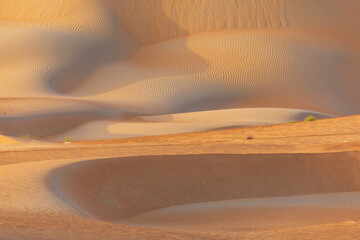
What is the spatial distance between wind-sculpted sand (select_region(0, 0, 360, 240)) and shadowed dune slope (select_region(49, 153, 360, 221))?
3 cm

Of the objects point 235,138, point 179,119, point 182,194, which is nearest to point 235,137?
point 235,138

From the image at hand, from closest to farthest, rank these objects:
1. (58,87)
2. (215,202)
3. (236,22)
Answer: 1. (215,202)
2. (58,87)
3. (236,22)

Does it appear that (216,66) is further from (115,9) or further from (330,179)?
(330,179)

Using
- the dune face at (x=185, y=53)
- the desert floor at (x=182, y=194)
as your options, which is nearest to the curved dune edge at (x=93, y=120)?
the dune face at (x=185, y=53)

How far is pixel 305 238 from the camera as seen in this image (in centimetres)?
627

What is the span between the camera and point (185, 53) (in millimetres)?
52969

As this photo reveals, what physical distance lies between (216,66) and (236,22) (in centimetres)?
550

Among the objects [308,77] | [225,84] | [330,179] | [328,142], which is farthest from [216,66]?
[330,179]

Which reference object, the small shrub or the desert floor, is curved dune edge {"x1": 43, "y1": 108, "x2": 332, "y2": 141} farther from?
the desert floor

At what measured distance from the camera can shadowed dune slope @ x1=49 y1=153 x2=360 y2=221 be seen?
391 inches

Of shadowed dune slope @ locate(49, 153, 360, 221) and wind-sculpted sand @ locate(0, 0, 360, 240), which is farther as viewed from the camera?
shadowed dune slope @ locate(49, 153, 360, 221)

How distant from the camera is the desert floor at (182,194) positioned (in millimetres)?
6535

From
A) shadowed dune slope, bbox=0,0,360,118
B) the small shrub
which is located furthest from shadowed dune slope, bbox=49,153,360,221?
shadowed dune slope, bbox=0,0,360,118

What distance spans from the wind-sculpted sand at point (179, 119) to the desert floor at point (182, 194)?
32 millimetres
